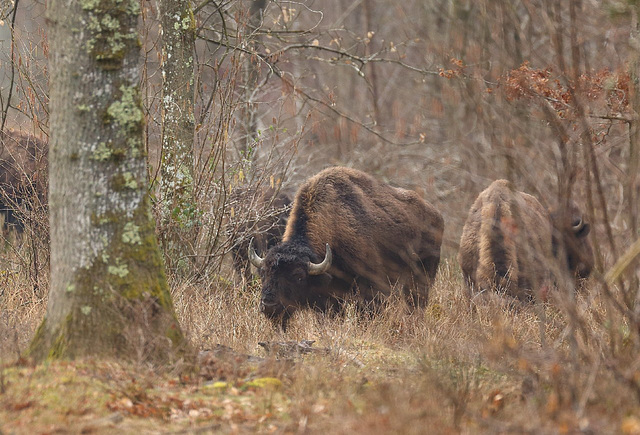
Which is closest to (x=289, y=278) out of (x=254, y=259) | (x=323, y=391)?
(x=254, y=259)

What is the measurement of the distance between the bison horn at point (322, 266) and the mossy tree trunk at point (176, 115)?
5.42 ft

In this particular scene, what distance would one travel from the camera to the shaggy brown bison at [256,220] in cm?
1009

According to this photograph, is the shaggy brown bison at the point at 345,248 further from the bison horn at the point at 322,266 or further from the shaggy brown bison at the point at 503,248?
the shaggy brown bison at the point at 503,248

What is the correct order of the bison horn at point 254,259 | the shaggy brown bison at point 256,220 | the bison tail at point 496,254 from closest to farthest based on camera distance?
the bison horn at point 254,259, the shaggy brown bison at point 256,220, the bison tail at point 496,254

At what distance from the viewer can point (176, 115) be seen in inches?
368

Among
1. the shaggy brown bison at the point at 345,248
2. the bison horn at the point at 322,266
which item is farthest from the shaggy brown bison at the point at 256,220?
the bison horn at the point at 322,266

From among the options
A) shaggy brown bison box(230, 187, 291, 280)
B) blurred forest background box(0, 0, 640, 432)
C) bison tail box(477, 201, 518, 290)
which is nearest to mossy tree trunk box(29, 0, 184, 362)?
blurred forest background box(0, 0, 640, 432)

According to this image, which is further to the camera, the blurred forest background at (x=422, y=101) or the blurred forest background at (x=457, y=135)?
the blurred forest background at (x=422, y=101)

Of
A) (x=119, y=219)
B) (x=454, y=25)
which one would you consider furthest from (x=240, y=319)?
(x=454, y=25)

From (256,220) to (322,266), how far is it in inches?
43.3

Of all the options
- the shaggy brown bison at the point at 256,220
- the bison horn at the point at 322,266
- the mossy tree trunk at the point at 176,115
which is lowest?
the bison horn at the point at 322,266

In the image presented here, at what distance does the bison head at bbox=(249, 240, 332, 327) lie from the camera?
30.5ft

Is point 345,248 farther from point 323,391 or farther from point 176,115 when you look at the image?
point 323,391

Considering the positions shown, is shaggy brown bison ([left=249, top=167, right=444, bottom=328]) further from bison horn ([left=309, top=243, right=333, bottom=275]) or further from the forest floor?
the forest floor
